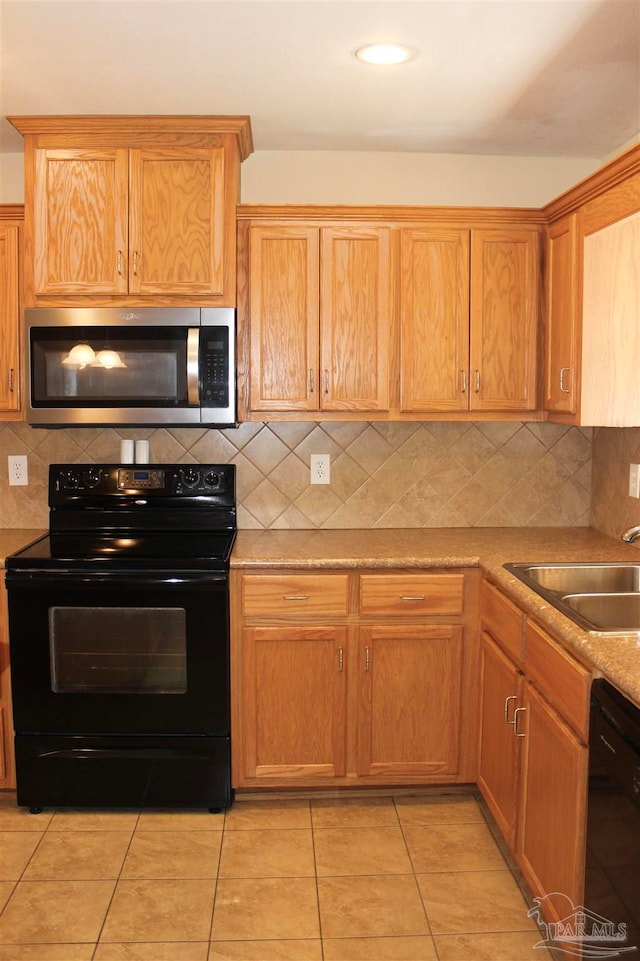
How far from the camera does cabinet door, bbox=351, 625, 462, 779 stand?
282 cm

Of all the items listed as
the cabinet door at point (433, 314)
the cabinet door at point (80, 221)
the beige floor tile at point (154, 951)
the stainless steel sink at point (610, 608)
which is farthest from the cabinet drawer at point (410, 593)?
the cabinet door at point (80, 221)

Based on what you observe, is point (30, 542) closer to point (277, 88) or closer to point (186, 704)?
point (186, 704)

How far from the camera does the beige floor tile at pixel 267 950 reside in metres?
2.06

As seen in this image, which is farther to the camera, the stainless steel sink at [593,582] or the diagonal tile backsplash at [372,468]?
the diagonal tile backsplash at [372,468]

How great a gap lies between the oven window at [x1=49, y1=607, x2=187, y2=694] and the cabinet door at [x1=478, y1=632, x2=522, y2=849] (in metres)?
1.02

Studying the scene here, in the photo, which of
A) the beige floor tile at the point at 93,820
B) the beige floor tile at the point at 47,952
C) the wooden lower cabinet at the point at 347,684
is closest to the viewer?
the beige floor tile at the point at 47,952

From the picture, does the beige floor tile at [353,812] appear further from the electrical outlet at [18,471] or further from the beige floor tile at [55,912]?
the electrical outlet at [18,471]

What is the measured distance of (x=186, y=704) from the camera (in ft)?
9.06

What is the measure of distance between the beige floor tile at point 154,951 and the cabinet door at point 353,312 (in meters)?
1.78

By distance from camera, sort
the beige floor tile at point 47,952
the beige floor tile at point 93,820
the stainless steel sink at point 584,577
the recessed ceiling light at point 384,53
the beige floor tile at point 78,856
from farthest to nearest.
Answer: the beige floor tile at point 93,820
the stainless steel sink at point 584,577
the beige floor tile at point 78,856
the recessed ceiling light at point 384,53
the beige floor tile at point 47,952

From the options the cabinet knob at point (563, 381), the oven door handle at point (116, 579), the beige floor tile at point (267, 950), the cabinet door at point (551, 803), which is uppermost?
the cabinet knob at point (563, 381)

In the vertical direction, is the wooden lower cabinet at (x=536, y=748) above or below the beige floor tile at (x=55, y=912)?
above

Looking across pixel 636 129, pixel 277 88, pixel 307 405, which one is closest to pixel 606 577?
pixel 307 405

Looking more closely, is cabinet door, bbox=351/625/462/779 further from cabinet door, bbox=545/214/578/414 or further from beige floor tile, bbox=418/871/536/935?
cabinet door, bbox=545/214/578/414
